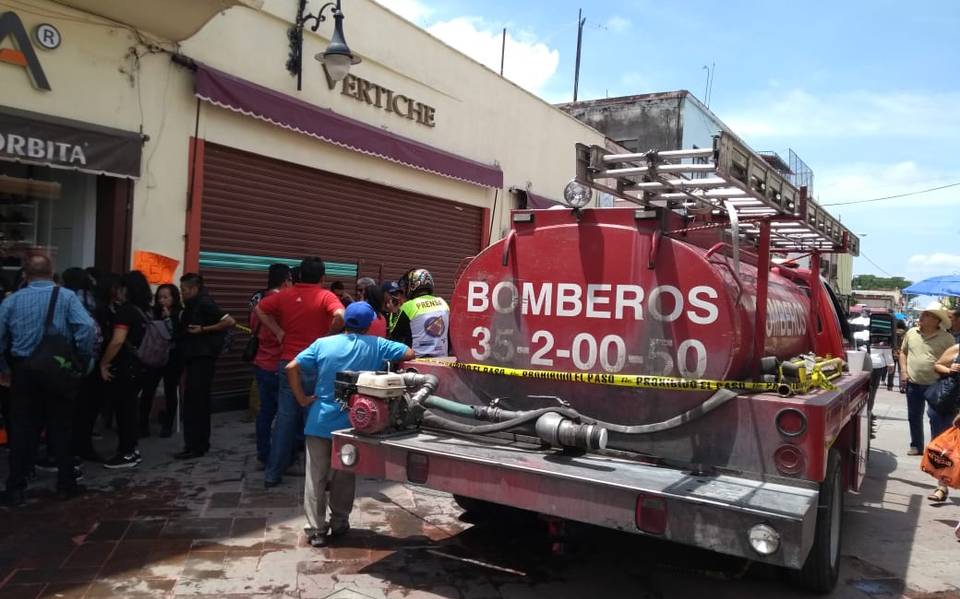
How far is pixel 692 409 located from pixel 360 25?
8.30 meters

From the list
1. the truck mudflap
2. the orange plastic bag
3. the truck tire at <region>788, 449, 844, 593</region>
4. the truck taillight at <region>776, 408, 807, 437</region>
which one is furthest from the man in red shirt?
the orange plastic bag

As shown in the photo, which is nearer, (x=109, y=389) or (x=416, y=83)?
(x=109, y=389)

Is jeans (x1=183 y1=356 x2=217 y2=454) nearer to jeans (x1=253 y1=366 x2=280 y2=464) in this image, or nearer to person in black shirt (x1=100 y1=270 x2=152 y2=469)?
person in black shirt (x1=100 y1=270 x2=152 y2=469)

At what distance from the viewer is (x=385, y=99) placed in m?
10.6

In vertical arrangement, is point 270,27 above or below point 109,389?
above

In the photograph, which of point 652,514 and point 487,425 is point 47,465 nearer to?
point 487,425

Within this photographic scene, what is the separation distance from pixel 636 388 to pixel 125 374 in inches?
173

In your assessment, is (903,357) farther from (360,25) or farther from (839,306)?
(360,25)

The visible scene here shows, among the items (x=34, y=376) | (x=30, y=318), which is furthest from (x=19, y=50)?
(x=34, y=376)

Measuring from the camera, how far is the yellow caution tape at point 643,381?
362 centimetres

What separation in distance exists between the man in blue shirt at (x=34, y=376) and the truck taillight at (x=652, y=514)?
4161 mm

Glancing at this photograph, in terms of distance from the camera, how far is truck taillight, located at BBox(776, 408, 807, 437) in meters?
3.34

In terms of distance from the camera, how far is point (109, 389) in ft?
20.0

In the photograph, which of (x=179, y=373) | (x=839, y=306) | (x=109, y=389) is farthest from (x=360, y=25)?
(x=839, y=306)
